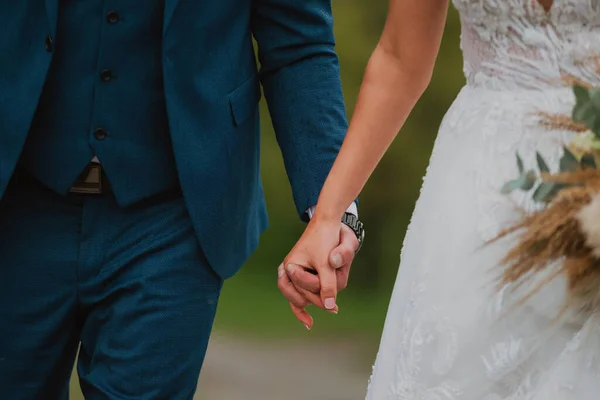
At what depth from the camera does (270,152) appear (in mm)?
7957

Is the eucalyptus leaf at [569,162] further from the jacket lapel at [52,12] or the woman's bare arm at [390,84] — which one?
the jacket lapel at [52,12]

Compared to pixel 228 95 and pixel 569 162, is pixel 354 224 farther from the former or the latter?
pixel 569 162

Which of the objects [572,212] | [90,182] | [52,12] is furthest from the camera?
[90,182]

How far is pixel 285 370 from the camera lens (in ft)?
21.3

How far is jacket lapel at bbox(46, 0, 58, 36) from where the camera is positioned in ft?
9.07

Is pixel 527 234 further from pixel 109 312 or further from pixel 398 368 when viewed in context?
pixel 109 312

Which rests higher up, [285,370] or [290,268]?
[290,268]

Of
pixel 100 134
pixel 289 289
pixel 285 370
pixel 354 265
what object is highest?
pixel 100 134

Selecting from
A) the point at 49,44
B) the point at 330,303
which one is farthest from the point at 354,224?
the point at 49,44

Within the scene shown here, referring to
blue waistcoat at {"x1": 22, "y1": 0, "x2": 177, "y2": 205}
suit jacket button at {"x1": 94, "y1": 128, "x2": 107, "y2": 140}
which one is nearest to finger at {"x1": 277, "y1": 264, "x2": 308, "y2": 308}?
blue waistcoat at {"x1": 22, "y1": 0, "x2": 177, "y2": 205}

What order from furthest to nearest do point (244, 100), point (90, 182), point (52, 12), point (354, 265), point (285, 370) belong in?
point (354, 265) → point (285, 370) → point (244, 100) → point (90, 182) → point (52, 12)

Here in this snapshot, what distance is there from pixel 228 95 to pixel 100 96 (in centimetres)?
28

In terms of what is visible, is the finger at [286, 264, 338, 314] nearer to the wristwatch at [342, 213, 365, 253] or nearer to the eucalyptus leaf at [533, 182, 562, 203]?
the wristwatch at [342, 213, 365, 253]

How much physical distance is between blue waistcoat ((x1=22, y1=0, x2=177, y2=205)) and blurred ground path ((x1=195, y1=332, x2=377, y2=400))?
3236mm
